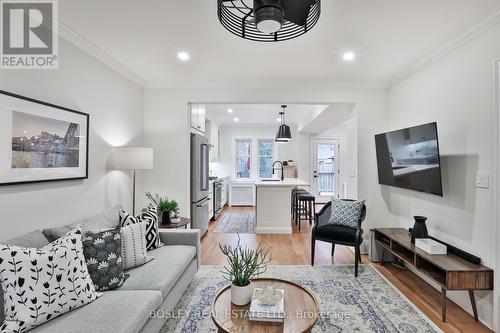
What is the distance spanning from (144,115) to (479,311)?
14.8 feet

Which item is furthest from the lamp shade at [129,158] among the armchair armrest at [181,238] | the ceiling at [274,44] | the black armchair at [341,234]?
the black armchair at [341,234]

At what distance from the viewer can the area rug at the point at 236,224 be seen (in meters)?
5.29

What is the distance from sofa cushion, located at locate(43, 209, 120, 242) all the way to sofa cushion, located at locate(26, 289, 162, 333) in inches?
24.3

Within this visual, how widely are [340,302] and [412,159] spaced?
175 centimetres

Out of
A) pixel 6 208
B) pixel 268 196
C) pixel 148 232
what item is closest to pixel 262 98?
pixel 268 196

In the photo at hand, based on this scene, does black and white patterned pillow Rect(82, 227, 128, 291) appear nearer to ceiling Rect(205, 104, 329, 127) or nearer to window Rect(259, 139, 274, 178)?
ceiling Rect(205, 104, 329, 127)

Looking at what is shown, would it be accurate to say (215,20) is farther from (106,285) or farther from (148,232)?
(106,285)

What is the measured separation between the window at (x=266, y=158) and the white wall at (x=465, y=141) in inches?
211

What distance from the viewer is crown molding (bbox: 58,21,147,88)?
2367 mm

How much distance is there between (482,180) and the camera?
7.43 feet

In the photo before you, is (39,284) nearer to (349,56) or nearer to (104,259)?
(104,259)

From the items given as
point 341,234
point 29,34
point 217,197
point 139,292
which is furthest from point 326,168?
point 29,34

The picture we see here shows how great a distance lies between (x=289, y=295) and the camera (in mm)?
1915

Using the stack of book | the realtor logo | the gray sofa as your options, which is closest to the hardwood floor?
the gray sofa
